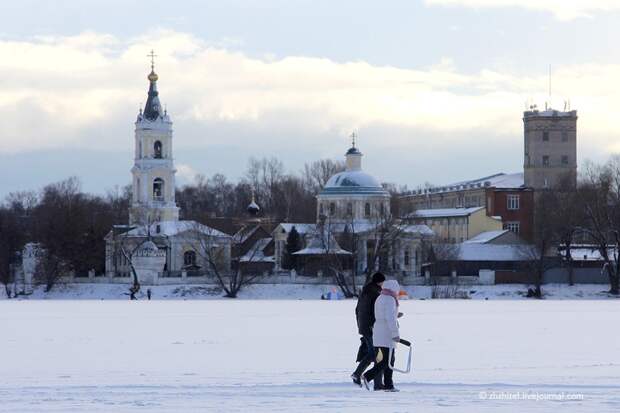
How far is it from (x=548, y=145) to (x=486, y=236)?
1969 cm

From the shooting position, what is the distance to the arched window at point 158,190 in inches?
3802

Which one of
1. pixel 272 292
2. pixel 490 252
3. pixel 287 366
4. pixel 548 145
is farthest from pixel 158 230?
pixel 287 366

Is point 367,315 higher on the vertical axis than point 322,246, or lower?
lower

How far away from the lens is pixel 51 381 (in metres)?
18.2

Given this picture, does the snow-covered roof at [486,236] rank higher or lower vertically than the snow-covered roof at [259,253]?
higher

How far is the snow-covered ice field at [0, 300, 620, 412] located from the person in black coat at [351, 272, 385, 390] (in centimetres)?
36

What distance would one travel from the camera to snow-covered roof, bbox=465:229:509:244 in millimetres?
99000

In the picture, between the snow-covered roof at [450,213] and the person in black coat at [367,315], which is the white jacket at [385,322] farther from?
the snow-covered roof at [450,213]

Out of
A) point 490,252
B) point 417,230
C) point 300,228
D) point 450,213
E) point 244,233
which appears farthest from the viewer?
point 450,213

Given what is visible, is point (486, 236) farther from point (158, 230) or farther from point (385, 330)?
point (385, 330)

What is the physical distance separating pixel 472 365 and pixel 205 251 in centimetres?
6373

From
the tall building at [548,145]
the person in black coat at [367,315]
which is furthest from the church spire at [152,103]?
the person in black coat at [367,315]

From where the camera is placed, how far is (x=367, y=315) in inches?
696

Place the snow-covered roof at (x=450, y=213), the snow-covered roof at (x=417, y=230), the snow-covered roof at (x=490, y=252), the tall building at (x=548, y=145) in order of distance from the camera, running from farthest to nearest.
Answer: the tall building at (x=548, y=145) → the snow-covered roof at (x=450, y=213) → the snow-covered roof at (x=417, y=230) → the snow-covered roof at (x=490, y=252)
